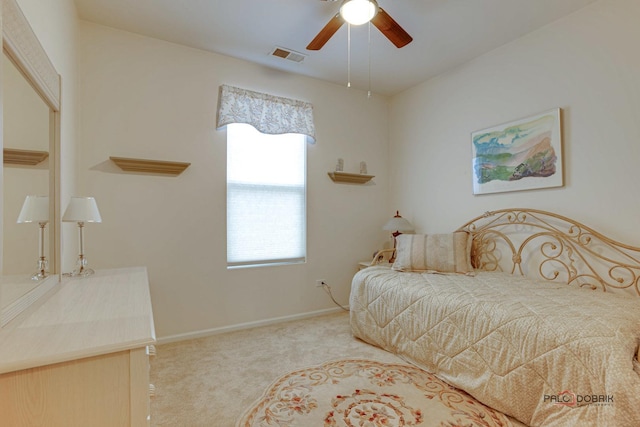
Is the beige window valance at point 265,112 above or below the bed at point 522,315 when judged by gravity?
above

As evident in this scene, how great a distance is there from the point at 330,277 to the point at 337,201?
92 cm

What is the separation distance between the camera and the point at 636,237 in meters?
2.01

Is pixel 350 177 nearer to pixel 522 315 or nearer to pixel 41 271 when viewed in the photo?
pixel 522 315

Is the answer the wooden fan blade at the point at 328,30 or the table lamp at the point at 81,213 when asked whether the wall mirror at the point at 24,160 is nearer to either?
the table lamp at the point at 81,213

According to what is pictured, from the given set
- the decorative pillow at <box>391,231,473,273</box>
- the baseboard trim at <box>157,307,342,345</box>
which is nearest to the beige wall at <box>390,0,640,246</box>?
the decorative pillow at <box>391,231,473,273</box>

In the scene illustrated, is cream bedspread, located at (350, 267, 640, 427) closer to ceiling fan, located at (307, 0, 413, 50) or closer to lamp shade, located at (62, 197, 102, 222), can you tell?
ceiling fan, located at (307, 0, 413, 50)

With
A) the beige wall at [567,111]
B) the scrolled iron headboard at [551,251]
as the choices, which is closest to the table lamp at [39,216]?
the scrolled iron headboard at [551,251]

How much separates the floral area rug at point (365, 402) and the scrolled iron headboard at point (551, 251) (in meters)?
1.33

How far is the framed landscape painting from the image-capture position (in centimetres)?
241

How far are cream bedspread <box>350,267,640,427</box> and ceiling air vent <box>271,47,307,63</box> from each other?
2.34 m

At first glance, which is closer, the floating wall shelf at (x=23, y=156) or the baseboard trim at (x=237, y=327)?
the floating wall shelf at (x=23, y=156)

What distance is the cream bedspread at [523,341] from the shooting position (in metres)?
1.31

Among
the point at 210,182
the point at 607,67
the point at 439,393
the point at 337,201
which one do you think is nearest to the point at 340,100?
the point at 337,201

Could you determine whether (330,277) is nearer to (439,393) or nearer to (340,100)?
(439,393)
